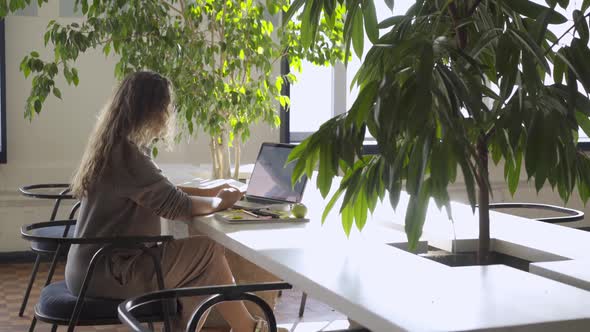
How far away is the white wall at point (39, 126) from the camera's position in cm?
621

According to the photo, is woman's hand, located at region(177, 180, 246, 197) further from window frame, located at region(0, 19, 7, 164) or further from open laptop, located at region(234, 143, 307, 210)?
window frame, located at region(0, 19, 7, 164)

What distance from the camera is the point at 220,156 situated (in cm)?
471

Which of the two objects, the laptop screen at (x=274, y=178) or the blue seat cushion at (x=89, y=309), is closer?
the blue seat cushion at (x=89, y=309)

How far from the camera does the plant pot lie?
114 inches

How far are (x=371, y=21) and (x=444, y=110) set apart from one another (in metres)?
0.48

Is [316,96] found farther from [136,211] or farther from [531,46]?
[531,46]

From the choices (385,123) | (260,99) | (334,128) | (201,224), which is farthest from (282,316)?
(385,123)

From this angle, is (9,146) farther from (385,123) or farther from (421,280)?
(385,123)

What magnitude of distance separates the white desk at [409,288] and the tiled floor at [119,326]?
1.41 meters

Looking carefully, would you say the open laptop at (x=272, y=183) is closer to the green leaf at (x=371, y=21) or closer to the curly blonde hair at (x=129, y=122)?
the curly blonde hair at (x=129, y=122)

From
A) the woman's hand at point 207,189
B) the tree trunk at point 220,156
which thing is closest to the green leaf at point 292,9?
the woman's hand at point 207,189

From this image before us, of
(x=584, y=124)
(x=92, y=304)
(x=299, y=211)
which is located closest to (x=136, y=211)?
(x=92, y=304)

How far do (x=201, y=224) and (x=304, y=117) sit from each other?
3.69 meters

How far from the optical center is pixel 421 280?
229cm
